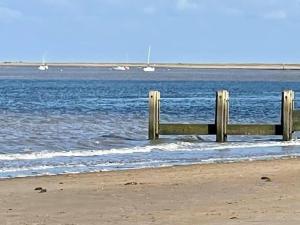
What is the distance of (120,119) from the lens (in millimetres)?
37031

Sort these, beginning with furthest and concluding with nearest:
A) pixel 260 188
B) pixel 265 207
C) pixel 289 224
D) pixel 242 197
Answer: pixel 260 188 < pixel 242 197 < pixel 265 207 < pixel 289 224

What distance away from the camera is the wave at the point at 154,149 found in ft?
67.1

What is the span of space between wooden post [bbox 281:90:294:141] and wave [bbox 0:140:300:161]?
326mm

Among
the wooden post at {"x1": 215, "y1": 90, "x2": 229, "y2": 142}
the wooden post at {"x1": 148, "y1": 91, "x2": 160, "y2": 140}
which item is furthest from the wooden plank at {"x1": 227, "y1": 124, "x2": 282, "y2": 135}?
the wooden post at {"x1": 148, "y1": 91, "x2": 160, "y2": 140}

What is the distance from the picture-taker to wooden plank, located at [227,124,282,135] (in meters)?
25.1

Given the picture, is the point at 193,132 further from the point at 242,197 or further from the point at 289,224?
the point at 289,224

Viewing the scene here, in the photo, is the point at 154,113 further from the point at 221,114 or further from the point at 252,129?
the point at 252,129

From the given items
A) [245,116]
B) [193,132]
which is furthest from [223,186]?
[245,116]

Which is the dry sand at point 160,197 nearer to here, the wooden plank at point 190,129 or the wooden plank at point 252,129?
the wooden plank at point 252,129

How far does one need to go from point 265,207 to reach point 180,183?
325cm

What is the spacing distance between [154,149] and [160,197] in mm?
10238

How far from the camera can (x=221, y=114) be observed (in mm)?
24812

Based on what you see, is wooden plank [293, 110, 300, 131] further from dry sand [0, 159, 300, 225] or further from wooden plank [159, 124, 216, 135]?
dry sand [0, 159, 300, 225]

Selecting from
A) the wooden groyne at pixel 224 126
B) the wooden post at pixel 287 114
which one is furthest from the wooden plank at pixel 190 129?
the wooden post at pixel 287 114
